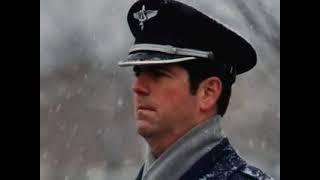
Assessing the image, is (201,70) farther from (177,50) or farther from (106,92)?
(106,92)

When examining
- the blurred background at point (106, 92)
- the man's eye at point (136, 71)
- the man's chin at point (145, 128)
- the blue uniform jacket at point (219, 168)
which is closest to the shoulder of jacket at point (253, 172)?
the blue uniform jacket at point (219, 168)

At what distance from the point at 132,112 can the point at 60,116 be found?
227 mm

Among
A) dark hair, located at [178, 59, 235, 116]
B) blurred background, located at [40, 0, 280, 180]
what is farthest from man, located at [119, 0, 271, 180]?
blurred background, located at [40, 0, 280, 180]

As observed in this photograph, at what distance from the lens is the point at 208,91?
144 centimetres

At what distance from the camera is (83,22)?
1767 mm

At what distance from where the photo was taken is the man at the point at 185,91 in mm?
1428

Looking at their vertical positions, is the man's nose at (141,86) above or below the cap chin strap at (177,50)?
below

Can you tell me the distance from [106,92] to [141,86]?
28 cm

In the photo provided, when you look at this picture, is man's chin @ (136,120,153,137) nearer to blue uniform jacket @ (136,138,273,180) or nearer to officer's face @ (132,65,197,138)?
officer's face @ (132,65,197,138)

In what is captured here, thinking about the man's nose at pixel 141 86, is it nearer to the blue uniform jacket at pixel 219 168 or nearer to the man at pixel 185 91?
the man at pixel 185 91

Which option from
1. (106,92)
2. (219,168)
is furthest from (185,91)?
(106,92)

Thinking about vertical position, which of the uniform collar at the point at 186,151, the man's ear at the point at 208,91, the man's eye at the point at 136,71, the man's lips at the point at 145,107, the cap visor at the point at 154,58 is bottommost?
the uniform collar at the point at 186,151

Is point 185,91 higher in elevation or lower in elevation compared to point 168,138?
higher

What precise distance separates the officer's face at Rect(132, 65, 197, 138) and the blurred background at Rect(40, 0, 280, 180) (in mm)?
160
